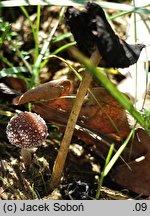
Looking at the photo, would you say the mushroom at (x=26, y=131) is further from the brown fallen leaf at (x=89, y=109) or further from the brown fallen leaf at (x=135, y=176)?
the brown fallen leaf at (x=135, y=176)

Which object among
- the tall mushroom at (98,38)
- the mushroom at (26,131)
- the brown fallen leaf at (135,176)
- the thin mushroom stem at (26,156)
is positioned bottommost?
the brown fallen leaf at (135,176)

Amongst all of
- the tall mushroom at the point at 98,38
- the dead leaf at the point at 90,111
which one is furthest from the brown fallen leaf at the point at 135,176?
the tall mushroom at the point at 98,38

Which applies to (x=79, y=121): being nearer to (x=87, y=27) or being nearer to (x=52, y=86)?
(x=52, y=86)

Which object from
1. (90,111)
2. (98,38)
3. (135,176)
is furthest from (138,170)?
(98,38)

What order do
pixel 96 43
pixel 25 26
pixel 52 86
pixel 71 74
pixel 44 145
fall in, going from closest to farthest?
pixel 96 43
pixel 52 86
pixel 44 145
pixel 71 74
pixel 25 26

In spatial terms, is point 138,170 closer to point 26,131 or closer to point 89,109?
point 89,109

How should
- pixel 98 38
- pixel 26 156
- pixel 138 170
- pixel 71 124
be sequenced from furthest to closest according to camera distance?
pixel 138 170 < pixel 26 156 < pixel 71 124 < pixel 98 38

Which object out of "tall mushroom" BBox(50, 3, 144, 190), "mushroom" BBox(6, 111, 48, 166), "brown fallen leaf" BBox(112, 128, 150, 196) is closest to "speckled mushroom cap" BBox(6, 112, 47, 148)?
"mushroom" BBox(6, 111, 48, 166)

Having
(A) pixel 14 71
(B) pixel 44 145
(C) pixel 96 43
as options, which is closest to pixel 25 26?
(A) pixel 14 71
